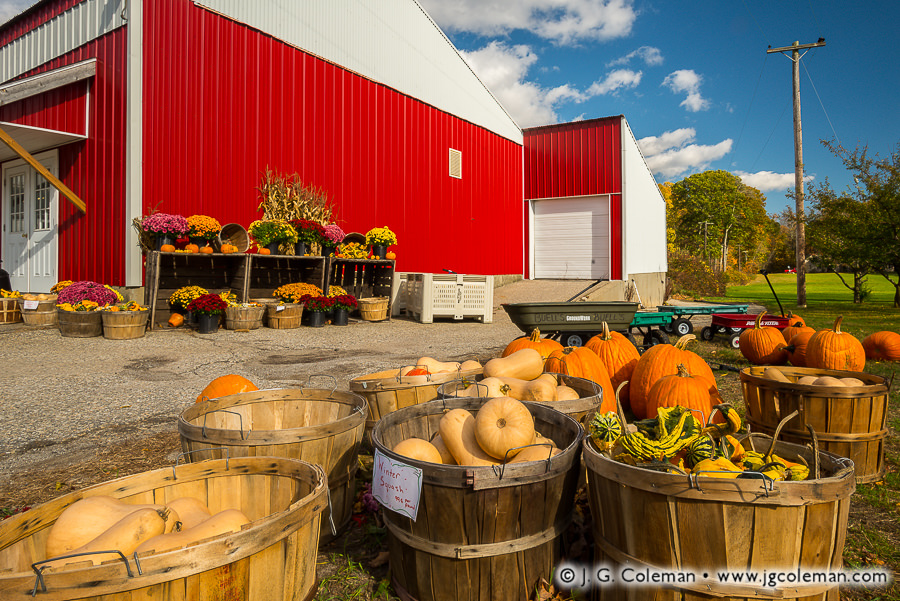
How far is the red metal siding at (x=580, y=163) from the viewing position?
18297 mm

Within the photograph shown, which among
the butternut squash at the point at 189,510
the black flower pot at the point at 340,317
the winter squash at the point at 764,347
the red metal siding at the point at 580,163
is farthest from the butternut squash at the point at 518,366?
the red metal siding at the point at 580,163

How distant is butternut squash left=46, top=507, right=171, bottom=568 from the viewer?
1443 mm

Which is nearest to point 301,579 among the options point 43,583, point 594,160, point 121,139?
point 43,583

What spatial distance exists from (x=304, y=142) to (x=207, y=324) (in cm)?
560

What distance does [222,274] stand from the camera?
10.6 m

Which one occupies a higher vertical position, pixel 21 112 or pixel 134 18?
pixel 134 18

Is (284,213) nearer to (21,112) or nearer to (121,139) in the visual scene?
(121,139)

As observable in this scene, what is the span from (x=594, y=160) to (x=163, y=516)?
18954mm

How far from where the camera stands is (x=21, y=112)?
1259 centimetres

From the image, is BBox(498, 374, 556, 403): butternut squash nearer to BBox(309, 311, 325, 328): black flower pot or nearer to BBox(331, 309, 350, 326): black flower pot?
BBox(309, 311, 325, 328): black flower pot

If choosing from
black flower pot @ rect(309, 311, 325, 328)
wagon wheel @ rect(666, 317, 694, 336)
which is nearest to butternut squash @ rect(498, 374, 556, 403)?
wagon wheel @ rect(666, 317, 694, 336)

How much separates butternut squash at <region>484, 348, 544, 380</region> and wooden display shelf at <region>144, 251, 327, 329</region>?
7.80 m

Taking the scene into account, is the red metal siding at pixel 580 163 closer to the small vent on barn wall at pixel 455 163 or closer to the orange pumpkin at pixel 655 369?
the small vent on barn wall at pixel 455 163

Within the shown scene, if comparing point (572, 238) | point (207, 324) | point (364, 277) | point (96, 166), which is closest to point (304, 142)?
point (364, 277)
